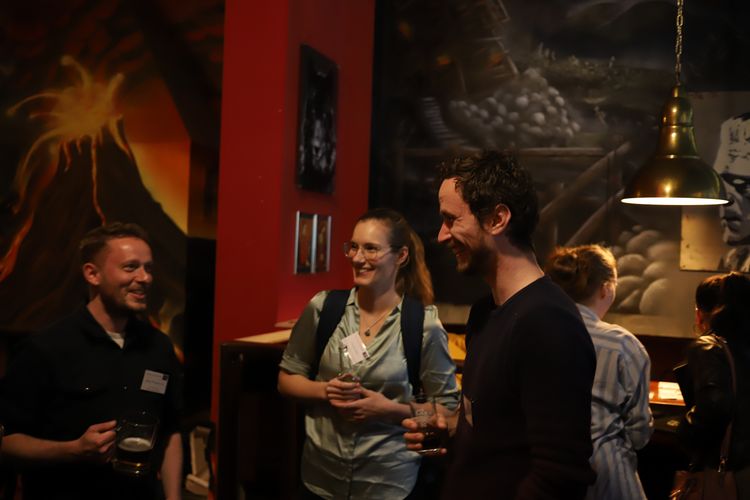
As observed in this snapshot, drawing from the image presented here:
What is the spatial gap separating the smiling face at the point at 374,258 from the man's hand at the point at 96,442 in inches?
40.4

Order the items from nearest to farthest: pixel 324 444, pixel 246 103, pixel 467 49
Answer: pixel 324 444, pixel 246 103, pixel 467 49

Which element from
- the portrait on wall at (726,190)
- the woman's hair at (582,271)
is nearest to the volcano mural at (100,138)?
A: the woman's hair at (582,271)

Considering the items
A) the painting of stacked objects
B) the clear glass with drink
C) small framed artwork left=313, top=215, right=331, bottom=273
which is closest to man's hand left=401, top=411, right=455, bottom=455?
the clear glass with drink

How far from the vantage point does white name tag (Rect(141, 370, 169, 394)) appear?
2500 millimetres

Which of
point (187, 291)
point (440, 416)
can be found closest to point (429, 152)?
point (187, 291)

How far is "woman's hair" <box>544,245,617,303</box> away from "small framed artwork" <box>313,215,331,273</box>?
230cm

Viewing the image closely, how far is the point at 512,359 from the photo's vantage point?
160 centimetres

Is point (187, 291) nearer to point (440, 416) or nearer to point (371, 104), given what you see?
point (371, 104)

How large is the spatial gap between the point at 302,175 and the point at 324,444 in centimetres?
228

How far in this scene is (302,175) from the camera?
4.66 metres

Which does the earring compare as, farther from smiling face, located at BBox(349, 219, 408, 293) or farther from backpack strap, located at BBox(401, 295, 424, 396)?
backpack strap, located at BBox(401, 295, 424, 396)

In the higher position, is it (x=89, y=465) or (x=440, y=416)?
(x=440, y=416)

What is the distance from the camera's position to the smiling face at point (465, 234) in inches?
69.8

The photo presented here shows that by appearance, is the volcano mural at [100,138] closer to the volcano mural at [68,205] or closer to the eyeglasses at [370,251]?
the volcano mural at [68,205]
